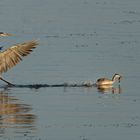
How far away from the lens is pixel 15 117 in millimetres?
17609

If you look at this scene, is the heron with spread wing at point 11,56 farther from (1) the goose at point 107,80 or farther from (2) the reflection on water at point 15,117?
(2) the reflection on water at point 15,117

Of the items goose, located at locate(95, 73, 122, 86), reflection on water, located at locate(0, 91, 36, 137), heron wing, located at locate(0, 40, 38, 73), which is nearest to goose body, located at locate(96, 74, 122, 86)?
goose, located at locate(95, 73, 122, 86)

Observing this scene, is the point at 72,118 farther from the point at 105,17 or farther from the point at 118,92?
the point at 105,17

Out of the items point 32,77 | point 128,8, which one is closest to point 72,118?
point 32,77

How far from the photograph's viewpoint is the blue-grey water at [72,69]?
54.5 ft

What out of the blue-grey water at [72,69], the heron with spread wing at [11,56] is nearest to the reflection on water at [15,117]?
the blue-grey water at [72,69]

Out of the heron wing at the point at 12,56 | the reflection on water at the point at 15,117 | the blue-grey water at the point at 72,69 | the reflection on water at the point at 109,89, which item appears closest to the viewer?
the reflection on water at the point at 15,117

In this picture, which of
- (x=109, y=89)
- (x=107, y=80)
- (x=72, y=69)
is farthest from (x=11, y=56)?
(x=109, y=89)

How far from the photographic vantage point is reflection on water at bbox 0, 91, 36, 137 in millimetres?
16188

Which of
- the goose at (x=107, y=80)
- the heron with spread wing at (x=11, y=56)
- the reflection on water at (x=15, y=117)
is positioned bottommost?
the reflection on water at (x=15, y=117)

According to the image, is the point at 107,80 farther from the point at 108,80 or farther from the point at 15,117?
the point at 15,117

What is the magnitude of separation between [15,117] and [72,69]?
6836 millimetres

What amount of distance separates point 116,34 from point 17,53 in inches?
357

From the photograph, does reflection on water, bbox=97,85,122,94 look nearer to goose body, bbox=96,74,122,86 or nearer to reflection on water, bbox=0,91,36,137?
goose body, bbox=96,74,122,86
